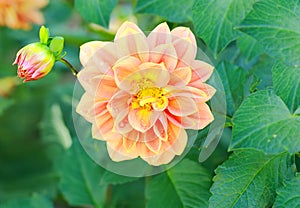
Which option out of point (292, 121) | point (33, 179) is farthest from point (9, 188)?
point (292, 121)

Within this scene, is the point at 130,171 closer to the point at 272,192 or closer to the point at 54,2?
the point at 272,192

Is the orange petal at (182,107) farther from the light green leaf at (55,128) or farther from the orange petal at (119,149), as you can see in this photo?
the light green leaf at (55,128)

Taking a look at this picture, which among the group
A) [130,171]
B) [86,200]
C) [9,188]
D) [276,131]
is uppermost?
[276,131]

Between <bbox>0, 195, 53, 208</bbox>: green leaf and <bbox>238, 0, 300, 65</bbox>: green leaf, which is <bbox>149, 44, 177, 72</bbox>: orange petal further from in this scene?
<bbox>0, 195, 53, 208</bbox>: green leaf

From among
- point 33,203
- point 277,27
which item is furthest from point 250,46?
point 33,203

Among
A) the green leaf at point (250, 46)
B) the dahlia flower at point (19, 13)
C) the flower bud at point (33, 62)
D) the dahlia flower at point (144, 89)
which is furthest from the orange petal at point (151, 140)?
the dahlia flower at point (19, 13)

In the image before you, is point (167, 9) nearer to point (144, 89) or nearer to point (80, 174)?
point (144, 89)

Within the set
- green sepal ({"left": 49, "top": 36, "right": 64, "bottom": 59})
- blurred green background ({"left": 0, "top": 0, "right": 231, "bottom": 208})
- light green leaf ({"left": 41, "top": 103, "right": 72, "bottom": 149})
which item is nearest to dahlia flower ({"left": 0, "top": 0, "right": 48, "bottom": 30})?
blurred green background ({"left": 0, "top": 0, "right": 231, "bottom": 208})
